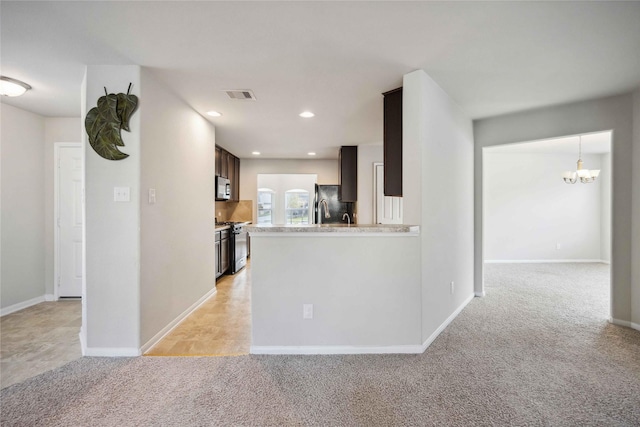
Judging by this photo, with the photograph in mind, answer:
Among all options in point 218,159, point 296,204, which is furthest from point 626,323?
point 218,159

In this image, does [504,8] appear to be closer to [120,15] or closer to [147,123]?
[120,15]

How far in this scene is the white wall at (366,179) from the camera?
221 inches

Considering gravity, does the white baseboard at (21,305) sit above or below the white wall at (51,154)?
below

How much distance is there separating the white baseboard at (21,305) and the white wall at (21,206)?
33 mm

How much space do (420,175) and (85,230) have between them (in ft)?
9.18

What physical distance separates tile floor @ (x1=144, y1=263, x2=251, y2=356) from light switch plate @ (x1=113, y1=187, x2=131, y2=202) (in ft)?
4.29

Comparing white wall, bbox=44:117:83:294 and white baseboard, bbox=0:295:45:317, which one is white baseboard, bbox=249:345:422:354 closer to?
white baseboard, bbox=0:295:45:317

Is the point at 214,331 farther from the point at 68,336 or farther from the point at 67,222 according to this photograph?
the point at 67,222

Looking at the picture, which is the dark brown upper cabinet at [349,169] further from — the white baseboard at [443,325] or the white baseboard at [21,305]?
the white baseboard at [21,305]

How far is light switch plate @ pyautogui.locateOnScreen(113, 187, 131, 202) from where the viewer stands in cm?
243

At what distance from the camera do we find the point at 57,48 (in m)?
2.18

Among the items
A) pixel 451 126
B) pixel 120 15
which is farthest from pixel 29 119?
pixel 451 126

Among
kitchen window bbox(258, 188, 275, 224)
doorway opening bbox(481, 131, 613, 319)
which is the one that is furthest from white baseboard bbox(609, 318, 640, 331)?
kitchen window bbox(258, 188, 275, 224)

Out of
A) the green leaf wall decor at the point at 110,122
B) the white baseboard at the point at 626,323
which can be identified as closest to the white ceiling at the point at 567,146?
the white baseboard at the point at 626,323
